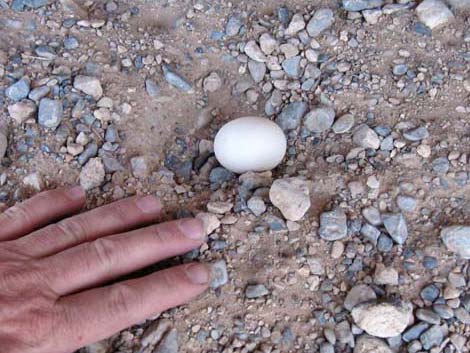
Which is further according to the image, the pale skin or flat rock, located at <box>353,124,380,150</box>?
flat rock, located at <box>353,124,380,150</box>

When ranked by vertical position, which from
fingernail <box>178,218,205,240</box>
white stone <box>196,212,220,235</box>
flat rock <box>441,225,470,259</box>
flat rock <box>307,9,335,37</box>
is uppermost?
flat rock <box>307,9,335,37</box>

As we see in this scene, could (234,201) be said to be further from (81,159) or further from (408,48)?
(408,48)

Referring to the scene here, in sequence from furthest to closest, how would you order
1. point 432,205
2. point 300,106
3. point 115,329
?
point 300,106
point 432,205
point 115,329

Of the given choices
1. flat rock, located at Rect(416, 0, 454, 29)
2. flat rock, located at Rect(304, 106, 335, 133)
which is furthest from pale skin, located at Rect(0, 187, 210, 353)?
flat rock, located at Rect(416, 0, 454, 29)

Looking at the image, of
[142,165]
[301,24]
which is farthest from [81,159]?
[301,24]

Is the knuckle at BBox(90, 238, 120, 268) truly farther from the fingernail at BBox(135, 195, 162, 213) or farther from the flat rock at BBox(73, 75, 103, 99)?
the flat rock at BBox(73, 75, 103, 99)

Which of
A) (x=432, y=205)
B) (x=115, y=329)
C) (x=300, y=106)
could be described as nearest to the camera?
(x=115, y=329)

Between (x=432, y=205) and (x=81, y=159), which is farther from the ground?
(x=81, y=159)

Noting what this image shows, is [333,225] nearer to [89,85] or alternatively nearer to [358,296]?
[358,296]

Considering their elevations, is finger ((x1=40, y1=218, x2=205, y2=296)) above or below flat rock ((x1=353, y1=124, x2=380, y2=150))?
above
